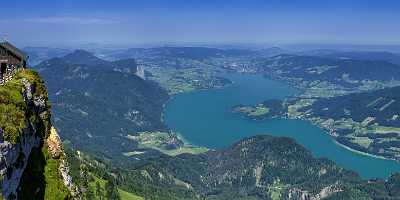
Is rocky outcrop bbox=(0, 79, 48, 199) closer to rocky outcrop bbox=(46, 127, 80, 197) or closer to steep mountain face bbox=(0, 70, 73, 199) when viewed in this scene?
steep mountain face bbox=(0, 70, 73, 199)

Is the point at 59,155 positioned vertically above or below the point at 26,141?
below

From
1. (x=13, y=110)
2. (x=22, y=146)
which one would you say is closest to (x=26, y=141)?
(x=22, y=146)

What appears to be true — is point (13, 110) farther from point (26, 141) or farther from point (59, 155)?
point (59, 155)

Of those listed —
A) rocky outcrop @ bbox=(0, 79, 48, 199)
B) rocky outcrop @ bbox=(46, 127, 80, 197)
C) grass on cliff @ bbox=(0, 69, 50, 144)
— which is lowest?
rocky outcrop @ bbox=(46, 127, 80, 197)

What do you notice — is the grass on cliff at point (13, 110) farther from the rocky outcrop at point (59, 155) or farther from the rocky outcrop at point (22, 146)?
the rocky outcrop at point (59, 155)

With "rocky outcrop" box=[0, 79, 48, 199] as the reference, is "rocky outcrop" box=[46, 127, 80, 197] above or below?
below

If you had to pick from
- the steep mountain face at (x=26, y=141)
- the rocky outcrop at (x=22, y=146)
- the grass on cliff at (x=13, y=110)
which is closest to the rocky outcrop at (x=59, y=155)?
the steep mountain face at (x=26, y=141)

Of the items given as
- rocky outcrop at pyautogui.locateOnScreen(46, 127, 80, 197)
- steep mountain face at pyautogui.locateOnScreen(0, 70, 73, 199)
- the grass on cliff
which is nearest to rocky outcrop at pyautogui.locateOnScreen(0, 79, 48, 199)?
steep mountain face at pyautogui.locateOnScreen(0, 70, 73, 199)

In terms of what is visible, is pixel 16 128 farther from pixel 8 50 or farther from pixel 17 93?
pixel 8 50
